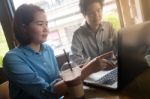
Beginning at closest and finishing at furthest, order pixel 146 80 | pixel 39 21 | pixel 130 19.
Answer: pixel 146 80 → pixel 39 21 → pixel 130 19

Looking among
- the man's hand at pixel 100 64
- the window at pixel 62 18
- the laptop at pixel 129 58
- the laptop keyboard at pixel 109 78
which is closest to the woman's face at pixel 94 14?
the window at pixel 62 18

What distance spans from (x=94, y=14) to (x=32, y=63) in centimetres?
94

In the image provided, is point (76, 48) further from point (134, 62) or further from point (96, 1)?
point (134, 62)

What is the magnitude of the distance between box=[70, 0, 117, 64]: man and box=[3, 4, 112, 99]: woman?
2.00 ft

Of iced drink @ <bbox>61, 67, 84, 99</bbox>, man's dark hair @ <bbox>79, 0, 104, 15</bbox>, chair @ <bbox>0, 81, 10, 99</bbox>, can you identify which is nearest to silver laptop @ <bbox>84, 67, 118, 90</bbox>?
iced drink @ <bbox>61, 67, 84, 99</bbox>

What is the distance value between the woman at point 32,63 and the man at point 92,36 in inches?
24.0

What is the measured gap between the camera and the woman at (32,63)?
1.44 metres

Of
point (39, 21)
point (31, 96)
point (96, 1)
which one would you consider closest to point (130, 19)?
point (96, 1)

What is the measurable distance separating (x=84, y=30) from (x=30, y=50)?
877mm

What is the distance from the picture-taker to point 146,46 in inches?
45.8

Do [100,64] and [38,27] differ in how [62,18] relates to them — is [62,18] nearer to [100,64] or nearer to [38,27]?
[38,27]

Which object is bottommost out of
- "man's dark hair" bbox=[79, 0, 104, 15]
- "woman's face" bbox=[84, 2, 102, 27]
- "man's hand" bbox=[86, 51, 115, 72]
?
"man's hand" bbox=[86, 51, 115, 72]

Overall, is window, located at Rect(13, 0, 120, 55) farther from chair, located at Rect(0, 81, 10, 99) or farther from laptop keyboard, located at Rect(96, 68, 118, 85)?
laptop keyboard, located at Rect(96, 68, 118, 85)

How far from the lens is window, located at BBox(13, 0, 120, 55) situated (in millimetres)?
2898
